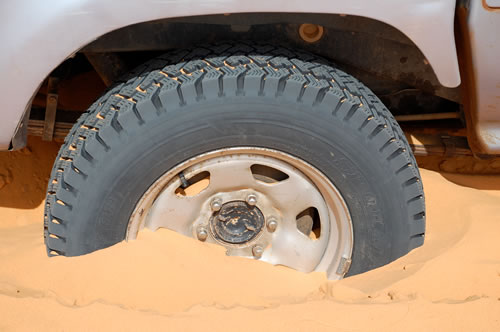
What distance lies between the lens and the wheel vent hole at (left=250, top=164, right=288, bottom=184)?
2145 millimetres

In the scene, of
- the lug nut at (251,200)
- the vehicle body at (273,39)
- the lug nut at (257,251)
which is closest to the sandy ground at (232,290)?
the lug nut at (257,251)

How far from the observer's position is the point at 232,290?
2.00 meters

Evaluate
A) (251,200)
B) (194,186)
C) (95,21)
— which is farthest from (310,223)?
(95,21)

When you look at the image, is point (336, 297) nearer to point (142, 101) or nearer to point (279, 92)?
point (279, 92)

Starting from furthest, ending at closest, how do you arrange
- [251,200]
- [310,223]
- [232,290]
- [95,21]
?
[310,223] < [251,200] < [232,290] < [95,21]

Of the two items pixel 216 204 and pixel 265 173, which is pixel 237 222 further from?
pixel 265 173

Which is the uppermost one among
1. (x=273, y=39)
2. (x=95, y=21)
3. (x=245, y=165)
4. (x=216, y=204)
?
(x=273, y=39)

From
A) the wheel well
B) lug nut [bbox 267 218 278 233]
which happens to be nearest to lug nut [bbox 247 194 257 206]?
lug nut [bbox 267 218 278 233]

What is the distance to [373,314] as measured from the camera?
5.95 ft

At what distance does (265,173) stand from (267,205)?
14 centimetres

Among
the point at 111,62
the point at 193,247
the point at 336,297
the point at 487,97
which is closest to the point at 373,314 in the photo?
the point at 336,297

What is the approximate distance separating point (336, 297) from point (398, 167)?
1.93 feet

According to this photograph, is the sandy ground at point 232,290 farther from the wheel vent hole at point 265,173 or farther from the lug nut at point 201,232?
the wheel vent hole at point 265,173

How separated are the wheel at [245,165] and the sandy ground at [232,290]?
84 mm
